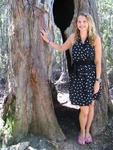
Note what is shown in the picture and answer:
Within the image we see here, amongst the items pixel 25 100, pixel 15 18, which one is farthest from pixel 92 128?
pixel 15 18

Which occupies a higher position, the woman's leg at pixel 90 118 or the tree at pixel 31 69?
the tree at pixel 31 69

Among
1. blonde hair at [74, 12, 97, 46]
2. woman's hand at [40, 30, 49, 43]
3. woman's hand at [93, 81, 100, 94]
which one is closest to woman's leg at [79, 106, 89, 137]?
woman's hand at [93, 81, 100, 94]

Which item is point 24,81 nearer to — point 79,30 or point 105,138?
point 79,30

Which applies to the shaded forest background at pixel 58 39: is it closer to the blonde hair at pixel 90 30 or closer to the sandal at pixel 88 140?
the sandal at pixel 88 140

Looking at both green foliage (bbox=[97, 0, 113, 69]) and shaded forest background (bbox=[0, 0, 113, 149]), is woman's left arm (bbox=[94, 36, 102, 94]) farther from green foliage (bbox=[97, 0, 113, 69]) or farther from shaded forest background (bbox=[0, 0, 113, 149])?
green foliage (bbox=[97, 0, 113, 69])

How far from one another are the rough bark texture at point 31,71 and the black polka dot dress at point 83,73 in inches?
19.9

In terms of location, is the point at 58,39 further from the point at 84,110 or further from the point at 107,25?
the point at 84,110

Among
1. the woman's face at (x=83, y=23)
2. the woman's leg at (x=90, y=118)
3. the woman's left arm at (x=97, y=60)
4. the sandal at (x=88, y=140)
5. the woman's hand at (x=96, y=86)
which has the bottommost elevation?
the sandal at (x=88, y=140)

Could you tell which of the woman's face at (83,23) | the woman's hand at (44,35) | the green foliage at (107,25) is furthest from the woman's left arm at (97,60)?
the green foliage at (107,25)

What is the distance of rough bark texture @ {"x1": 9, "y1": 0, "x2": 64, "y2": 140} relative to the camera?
598 centimetres

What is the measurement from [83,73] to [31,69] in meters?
0.85

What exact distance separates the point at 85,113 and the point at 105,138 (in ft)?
2.68

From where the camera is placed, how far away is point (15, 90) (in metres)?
6.14

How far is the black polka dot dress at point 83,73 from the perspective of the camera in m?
5.92
